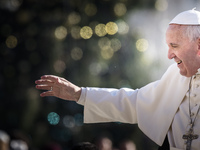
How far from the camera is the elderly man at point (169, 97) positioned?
3080 millimetres

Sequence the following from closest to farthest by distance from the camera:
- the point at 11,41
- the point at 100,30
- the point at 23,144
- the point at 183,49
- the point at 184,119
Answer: the point at 183,49, the point at 184,119, the point at 23,144, the point at 11,41, the point at 100,30

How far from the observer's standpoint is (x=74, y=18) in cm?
681

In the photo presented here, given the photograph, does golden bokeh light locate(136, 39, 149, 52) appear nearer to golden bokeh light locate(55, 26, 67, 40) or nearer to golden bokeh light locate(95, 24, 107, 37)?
golden bokeh light locate(95, 24, 107, 37)

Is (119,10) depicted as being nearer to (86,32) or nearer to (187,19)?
(86,32)

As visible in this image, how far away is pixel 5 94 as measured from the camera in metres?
6.39

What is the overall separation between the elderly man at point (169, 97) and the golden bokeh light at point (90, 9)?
3.60 m

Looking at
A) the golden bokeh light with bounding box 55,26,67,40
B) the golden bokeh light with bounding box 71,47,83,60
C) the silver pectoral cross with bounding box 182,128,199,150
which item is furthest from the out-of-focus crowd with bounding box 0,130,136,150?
the golden bokeh light with bounding box 55,26,67,40

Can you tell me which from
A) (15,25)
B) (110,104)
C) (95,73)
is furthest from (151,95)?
(15,25)

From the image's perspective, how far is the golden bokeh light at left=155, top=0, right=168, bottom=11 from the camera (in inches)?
273

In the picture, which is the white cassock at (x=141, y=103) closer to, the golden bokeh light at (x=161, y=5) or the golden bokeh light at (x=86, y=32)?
the golden bokeh light at (x=86, y=32)

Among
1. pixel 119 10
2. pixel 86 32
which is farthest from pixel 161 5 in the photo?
pixel 86 32

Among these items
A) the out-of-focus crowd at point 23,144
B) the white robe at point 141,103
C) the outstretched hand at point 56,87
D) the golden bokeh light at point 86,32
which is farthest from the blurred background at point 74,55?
the outstretched hand at point 56,87

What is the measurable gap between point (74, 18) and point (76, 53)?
2.17ft

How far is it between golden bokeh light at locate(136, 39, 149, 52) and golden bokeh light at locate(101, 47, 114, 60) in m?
0.49
